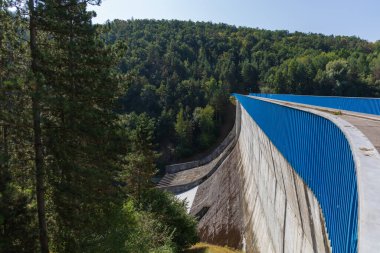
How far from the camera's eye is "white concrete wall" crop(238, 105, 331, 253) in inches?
385

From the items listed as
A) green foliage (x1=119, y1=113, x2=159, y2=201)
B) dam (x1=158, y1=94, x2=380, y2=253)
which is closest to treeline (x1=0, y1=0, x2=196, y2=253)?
dam (x1=158, y1=94, x2=380, y2=253)

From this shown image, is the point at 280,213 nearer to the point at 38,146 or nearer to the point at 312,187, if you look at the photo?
the point at 312,187

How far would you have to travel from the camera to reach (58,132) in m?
12.4

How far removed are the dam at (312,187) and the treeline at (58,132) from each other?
7.51 m

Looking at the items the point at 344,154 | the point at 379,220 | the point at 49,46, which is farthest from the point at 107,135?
the point at 379,220

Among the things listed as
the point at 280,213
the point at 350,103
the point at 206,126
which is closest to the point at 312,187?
the point at 280,213

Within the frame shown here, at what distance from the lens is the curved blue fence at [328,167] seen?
5151 mm

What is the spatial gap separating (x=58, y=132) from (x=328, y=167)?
9.73m

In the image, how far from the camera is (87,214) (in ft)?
44.2

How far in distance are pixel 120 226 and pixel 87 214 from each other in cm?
317

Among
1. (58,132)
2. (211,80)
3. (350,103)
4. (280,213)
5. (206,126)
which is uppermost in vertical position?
(350,103)

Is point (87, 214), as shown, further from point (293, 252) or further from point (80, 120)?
point (293, 252)

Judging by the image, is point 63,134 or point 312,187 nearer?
point 312,187

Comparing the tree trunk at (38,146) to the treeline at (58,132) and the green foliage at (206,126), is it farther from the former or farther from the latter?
the green foliage at (206,126)
